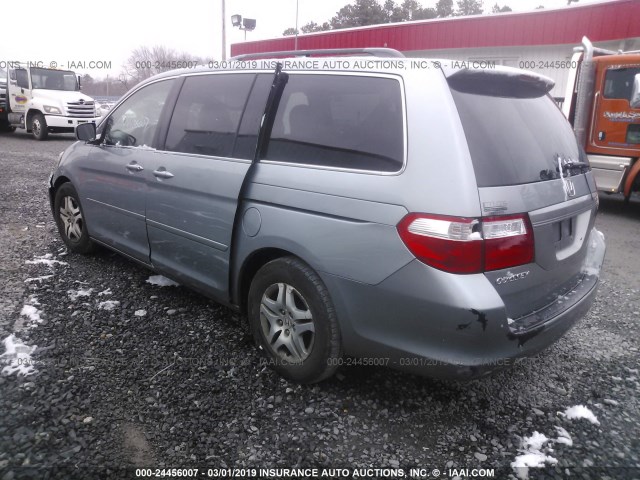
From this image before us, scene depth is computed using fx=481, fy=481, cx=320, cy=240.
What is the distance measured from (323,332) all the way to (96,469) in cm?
118

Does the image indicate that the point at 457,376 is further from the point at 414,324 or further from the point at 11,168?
the point at 11,168

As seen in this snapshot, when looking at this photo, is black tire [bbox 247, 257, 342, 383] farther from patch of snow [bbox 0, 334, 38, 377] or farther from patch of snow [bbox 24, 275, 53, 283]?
patch of snow [bbox 24, 275, 53, 283]

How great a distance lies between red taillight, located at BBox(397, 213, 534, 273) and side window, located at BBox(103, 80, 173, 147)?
7.66 ft

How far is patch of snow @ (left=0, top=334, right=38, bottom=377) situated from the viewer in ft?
8.93

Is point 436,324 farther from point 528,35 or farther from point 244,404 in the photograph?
point 528,35

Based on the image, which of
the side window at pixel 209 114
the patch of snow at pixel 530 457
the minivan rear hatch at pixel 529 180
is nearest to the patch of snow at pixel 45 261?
the side window at pixel 209 114

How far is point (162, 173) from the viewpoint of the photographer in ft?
10.9

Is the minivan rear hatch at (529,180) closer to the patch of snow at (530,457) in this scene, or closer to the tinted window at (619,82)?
the patch of snow at (530,457)

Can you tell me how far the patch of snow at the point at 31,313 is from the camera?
3.32 meters

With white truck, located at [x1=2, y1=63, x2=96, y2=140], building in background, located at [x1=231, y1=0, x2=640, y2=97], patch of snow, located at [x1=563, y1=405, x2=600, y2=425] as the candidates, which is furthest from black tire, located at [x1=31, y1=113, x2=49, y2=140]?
patch of snow, located at [x1=563, y1=405, x2=600, y2=425]

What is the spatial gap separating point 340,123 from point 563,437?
6.37ft

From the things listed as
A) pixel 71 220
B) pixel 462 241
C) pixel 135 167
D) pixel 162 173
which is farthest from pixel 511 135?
pixel 71 220

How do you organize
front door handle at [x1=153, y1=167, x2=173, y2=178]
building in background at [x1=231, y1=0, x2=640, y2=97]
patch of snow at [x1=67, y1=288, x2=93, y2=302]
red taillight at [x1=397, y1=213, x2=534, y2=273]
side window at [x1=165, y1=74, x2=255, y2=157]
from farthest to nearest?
building in background at [x1=231, y1=0, x2=640, y2=97] < patch of snow at [x1=67, y1=288, x2=93, y2=302] < front door handle at [x1=153, y1=167, x2=173, y2=178] < side window at [x1=165, y1=74, x2=255, y2=157] < red taillight at [x1=397, y1=213, x2=534, y2=273]

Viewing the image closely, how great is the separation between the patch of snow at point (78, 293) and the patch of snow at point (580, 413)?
341 cm
